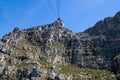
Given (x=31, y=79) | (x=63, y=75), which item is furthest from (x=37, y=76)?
(x=63, y=75)

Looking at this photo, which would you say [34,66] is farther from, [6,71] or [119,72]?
[119,72]

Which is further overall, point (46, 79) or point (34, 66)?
point (34, 66)

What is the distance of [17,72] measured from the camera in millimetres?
195000

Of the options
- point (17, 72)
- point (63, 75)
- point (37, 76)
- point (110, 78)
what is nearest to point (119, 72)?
point (110, 78)

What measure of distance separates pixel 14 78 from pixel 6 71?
349 inches

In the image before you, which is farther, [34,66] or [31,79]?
[34,66]

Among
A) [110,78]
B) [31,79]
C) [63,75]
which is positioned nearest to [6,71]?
[31,79]

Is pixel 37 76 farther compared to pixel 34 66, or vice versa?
pixel 34 66

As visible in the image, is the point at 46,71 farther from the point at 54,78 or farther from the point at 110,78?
the point at 110,78

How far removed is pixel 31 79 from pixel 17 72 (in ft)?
46.6

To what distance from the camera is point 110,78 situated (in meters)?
198

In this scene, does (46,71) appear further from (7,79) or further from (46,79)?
(7,79)

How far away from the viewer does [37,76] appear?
187 metres

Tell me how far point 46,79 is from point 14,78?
20026 millimetres
